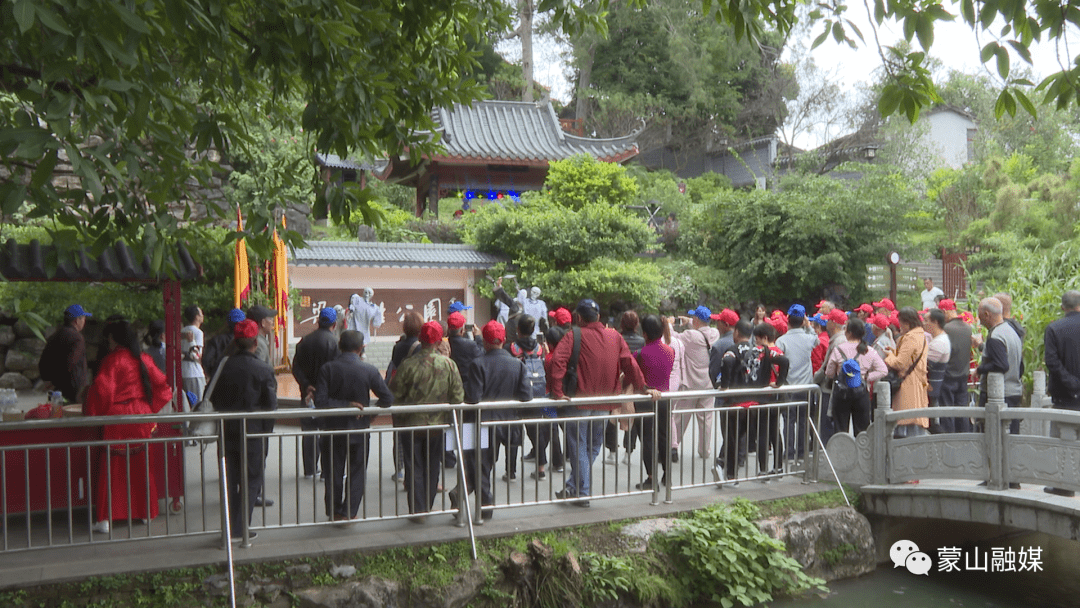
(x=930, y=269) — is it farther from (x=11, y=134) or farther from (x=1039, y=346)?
(x=11, y=134)

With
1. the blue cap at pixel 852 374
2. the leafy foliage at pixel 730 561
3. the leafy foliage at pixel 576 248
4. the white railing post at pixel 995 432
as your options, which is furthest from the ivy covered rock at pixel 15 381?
the white railing post at pixel 995 432

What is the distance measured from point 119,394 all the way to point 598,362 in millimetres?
3607

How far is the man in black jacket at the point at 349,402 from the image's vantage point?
19.3ft

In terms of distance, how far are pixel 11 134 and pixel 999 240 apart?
68.2 feet

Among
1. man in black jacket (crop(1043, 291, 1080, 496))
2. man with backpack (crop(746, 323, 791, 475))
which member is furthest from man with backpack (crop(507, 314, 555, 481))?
man in black jacket (crop(1043, 291, 1080, 496))

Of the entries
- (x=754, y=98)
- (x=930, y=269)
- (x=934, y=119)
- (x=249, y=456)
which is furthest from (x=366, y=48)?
(x=934, y=119)

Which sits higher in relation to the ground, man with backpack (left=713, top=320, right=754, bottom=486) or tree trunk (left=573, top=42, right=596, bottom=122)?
tree trunk (left=573, top=42, right=596, bottom=122)

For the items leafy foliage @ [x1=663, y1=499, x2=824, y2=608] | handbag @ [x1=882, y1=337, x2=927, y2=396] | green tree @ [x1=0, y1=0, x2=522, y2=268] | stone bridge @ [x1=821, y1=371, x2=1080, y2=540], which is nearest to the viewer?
green tree @ [x1=0, y1=0, x2=522, y2=268]

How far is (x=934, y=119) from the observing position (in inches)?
1416

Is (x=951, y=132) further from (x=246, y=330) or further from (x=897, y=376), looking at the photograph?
(x=246, y=330)

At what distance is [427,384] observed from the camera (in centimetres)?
603

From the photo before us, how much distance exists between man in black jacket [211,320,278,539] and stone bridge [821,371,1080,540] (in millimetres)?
5095

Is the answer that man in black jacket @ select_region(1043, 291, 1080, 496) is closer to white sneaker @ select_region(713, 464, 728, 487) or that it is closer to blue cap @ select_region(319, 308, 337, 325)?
white sneaker @ select_region(713, 464, 728, 487)

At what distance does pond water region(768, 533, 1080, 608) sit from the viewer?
670 centimetres
